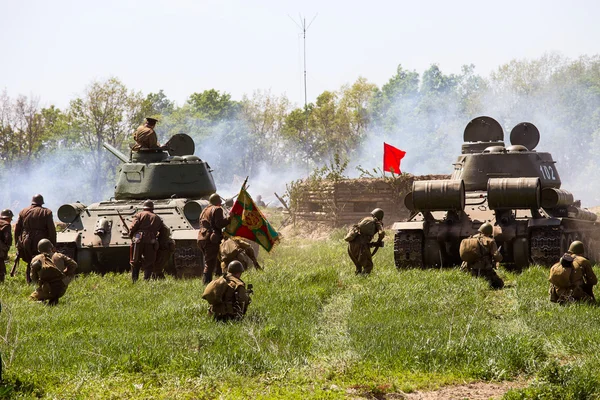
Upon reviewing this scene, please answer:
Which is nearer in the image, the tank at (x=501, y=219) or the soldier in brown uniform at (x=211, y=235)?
the soldier in brown uniform at (x=211, y=235)

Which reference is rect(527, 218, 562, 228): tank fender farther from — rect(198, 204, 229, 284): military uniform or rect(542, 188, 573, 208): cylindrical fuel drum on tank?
rect(198, 204, 229, 284): military uniform

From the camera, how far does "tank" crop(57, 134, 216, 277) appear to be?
1698cm

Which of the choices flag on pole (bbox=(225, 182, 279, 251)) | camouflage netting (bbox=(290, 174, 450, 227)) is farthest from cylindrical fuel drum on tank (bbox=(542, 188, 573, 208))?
camouflage netting (bbox=(290, 174, 450, 227))

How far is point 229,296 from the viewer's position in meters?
11.0

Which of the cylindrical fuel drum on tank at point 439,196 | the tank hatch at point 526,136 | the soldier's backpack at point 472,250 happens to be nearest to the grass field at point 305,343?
the soldier's backpack at point 472,250

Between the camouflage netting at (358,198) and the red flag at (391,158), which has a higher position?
the red flag at (391,158)

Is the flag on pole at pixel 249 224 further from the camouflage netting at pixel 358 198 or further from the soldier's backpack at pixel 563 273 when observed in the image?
the camouflage netting at pixel 358 198

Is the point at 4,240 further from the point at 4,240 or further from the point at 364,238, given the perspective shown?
the point at 364,238

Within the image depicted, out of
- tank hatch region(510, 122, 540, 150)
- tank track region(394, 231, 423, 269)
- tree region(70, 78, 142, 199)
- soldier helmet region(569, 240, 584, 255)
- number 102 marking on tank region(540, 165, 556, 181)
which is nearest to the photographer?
soldier helmet region(569, 240, 584, 255)

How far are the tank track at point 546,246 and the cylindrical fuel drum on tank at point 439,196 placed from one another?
1413 millimetres

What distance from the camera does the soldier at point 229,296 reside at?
1090 cm

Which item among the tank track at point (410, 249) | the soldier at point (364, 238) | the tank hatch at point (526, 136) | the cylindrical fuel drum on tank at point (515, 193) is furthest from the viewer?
the tank hatch at point (526, 136)

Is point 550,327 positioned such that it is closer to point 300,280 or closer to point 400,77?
point 300,280

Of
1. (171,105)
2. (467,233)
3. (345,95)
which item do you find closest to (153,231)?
(467,233)
